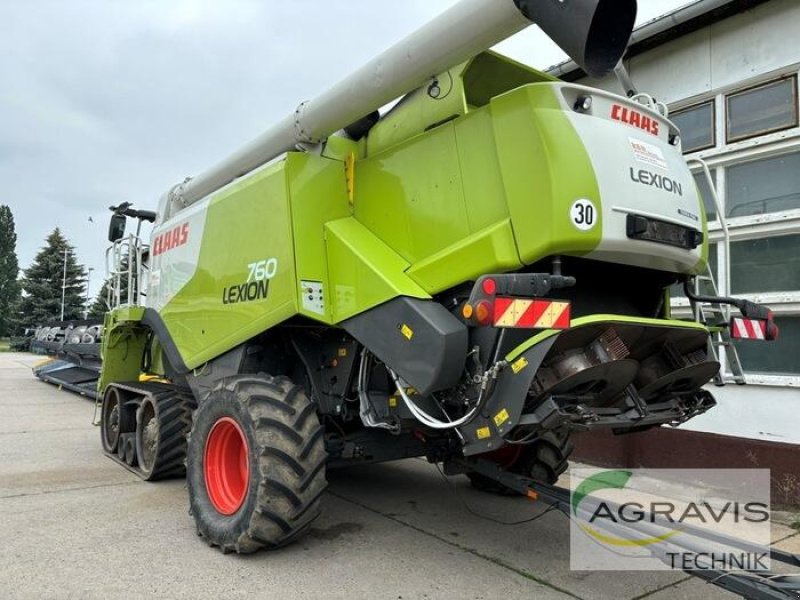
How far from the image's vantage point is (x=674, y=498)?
5.75 meters

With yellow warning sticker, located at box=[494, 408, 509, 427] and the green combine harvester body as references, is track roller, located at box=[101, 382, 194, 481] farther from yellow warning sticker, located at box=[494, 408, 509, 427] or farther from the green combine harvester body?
yellow warning sticker, located at box=[494, 408, 509, 427]

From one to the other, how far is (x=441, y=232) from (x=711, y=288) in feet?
7.11

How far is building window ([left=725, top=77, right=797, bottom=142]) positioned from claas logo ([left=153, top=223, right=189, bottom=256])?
5275 mm

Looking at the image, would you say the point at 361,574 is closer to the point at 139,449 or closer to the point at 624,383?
the point at 624,383

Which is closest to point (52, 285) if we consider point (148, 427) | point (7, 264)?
point (7, 264)

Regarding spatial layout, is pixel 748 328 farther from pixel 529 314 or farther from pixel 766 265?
pixel 766 265

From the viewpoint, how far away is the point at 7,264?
2259 inches

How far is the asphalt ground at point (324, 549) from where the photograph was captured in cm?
350

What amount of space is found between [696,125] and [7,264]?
63888 mm

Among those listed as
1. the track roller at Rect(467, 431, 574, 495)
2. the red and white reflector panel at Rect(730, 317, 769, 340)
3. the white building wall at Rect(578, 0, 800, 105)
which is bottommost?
the track roller at Rect(467, 431, 574, 495)

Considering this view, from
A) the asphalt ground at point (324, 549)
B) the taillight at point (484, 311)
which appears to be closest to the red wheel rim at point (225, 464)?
the asphalt ground at point (324, 549)

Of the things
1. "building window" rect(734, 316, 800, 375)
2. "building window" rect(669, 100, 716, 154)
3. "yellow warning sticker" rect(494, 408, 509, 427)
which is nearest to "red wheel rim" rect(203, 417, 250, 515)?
"yellow warning sticker" rect(494, 408, 509, 427)

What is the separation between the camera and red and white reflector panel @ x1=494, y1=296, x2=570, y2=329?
2922mm

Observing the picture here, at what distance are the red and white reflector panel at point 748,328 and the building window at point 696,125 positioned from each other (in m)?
2.95
